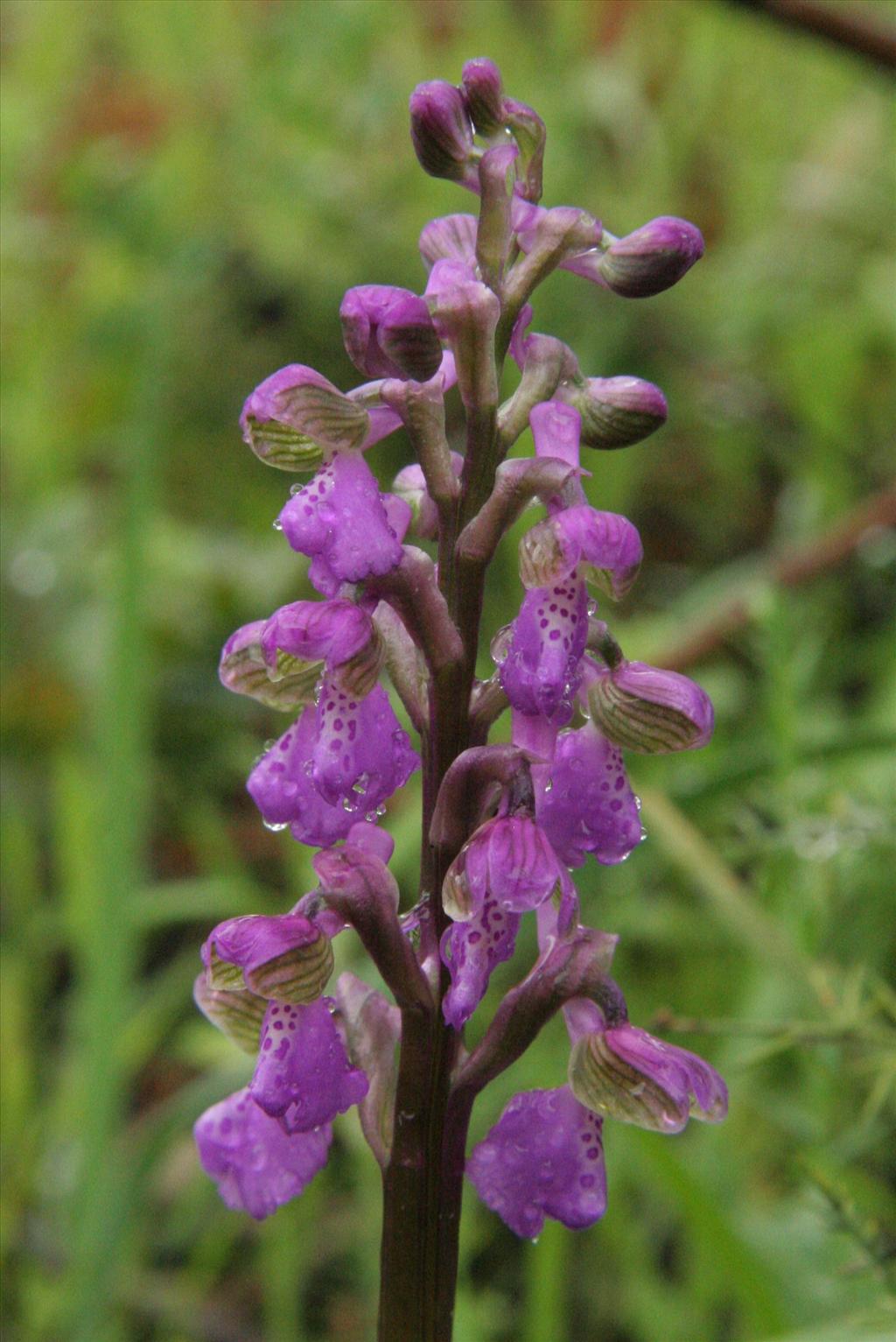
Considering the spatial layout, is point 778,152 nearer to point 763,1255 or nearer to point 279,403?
point 763,1255

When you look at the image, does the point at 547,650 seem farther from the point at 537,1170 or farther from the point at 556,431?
the point at 537,1170

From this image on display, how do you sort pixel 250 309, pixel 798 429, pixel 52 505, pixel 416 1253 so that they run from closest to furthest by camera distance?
pixel 416 1253, pixel 52 505, pixel 798 429, pixel 250 309

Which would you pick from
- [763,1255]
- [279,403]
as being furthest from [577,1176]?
[763,1255]

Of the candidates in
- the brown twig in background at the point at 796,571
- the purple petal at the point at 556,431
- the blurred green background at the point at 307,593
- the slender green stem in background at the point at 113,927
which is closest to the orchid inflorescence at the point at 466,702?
the purple petal at the point at 556,431

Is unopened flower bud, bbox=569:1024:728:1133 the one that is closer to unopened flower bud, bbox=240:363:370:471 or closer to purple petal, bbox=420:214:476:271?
unopened flower bud, bbox=240:363:370:471

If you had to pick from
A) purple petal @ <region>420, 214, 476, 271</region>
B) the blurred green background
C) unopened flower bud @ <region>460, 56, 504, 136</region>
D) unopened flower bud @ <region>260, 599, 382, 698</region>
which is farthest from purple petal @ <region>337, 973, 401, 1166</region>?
unopened flower bud @ <region>460, 56, 504, 136</region>

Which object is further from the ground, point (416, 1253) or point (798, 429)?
point (416, 1253)

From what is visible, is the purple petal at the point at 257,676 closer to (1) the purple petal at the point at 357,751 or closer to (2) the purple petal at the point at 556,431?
(1) the purple petal at the point at 357,751

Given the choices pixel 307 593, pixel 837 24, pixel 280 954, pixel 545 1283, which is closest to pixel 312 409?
pixel 280 954
